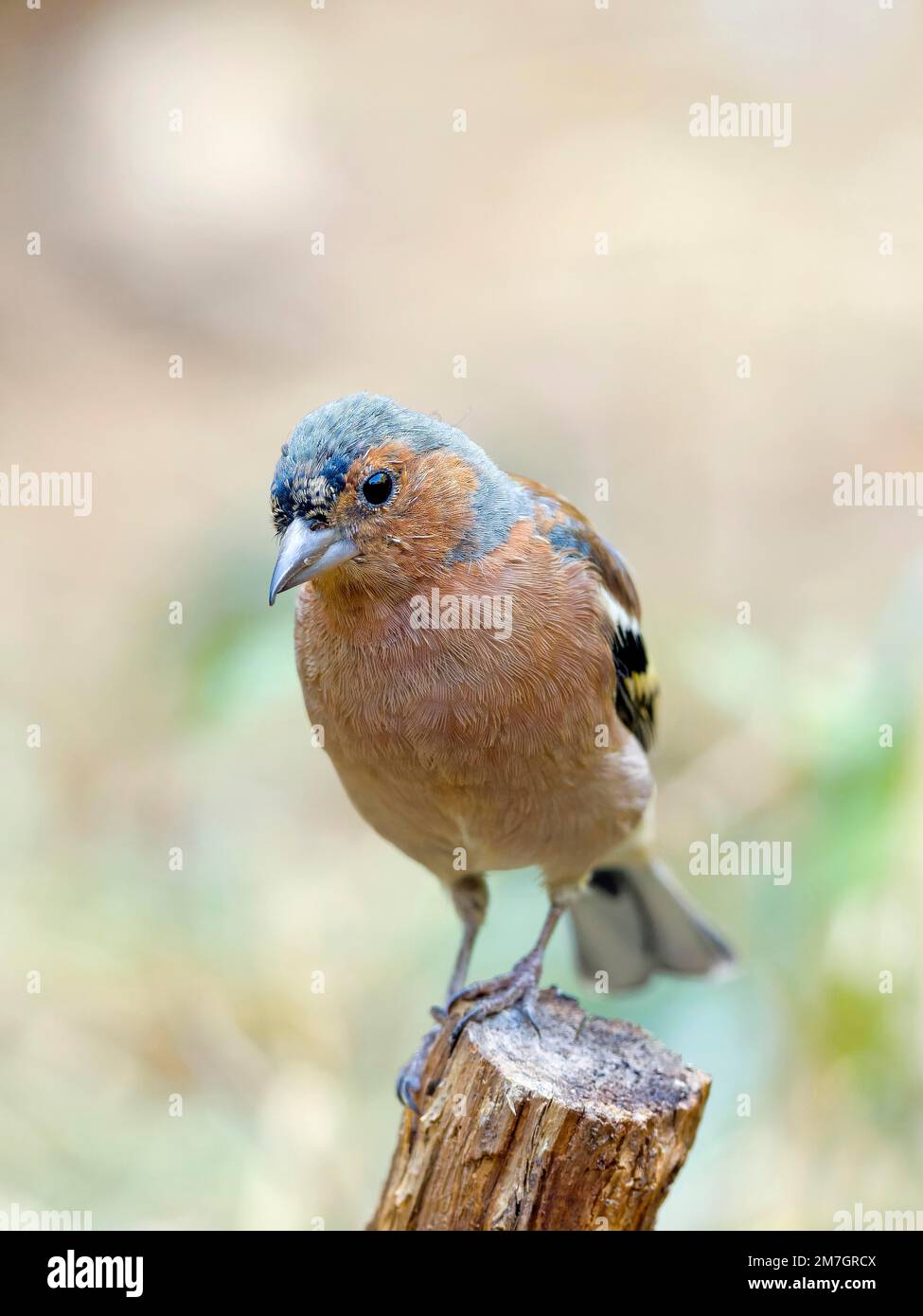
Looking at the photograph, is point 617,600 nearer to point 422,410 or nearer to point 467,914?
point 467,914

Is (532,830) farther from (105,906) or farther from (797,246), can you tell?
(797,246)

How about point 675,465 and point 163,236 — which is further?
point 163,236

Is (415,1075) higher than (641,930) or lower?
lower

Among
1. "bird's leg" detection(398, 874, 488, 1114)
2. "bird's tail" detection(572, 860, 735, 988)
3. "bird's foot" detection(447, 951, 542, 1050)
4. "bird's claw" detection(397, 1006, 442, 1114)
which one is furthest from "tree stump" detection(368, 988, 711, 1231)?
"bird's tail" detection(572, 860, 735, 988)

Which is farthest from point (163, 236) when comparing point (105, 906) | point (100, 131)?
point (105, 906)

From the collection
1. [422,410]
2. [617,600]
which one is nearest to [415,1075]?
[617,600]

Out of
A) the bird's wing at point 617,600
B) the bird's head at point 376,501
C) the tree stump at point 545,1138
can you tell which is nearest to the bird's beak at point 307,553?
the bird's head at point 376,501
